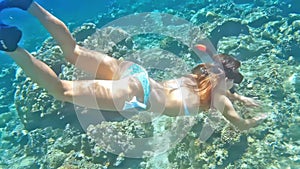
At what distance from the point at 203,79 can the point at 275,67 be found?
439 cm

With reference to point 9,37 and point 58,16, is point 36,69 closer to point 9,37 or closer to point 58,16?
point 9,37

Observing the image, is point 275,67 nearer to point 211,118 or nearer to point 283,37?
point 283,37

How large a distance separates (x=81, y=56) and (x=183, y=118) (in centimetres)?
256

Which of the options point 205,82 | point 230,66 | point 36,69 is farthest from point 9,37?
point 230,66

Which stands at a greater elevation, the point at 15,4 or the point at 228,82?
the point at 15,4

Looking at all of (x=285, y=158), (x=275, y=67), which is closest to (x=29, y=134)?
(x=285, y=158)

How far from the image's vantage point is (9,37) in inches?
143

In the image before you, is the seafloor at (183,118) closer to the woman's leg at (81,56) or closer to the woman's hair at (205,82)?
the woman's hair at (205,82)

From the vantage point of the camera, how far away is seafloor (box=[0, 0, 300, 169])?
583 cm

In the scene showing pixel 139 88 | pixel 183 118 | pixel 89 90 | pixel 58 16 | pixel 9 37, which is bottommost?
pixel 183 118

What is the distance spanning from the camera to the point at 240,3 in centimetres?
1393

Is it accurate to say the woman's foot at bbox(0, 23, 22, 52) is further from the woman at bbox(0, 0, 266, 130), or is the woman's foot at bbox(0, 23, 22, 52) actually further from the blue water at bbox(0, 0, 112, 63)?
the blue water at bbox(0, 0, 112, 63)

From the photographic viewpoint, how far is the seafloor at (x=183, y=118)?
5828mm

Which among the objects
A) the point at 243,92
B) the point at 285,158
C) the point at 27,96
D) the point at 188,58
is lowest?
the point at 285,158
